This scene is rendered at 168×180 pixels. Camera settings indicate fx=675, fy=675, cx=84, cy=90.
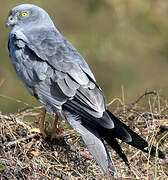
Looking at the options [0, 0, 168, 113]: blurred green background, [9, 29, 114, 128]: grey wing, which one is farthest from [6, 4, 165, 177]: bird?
[0, 0, 168, 113]: blurred green background

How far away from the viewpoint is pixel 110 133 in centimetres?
525

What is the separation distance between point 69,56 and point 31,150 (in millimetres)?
893

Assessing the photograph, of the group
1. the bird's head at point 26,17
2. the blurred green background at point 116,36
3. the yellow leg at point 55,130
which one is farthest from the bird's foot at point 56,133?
the blurred green background at point 116,36

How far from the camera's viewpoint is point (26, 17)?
21.3 feet

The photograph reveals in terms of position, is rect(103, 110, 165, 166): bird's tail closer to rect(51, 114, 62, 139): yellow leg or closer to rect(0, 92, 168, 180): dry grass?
rect(0, 92, 168, 180): dry grass

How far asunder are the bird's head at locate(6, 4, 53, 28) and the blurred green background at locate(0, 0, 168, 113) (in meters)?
3.99

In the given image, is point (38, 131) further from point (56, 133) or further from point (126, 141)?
point (126, 141)

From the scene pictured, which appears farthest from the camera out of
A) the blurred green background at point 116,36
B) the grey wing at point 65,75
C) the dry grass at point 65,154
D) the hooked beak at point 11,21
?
the blurred green background at point 116,36

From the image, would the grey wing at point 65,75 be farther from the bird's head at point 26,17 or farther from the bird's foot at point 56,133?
the bird's head at point 26,17

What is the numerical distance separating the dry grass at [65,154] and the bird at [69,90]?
17cm

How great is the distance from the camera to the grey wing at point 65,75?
539 centimetres

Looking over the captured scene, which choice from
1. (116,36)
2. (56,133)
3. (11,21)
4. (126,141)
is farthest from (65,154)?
(116,36)

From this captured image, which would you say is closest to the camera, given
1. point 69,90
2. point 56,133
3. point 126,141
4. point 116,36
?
point 126,141

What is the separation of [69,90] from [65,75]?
Result: 0.16m
